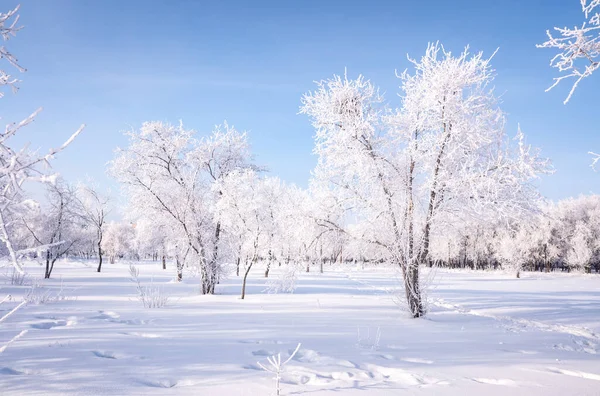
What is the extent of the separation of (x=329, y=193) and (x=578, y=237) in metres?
57.7

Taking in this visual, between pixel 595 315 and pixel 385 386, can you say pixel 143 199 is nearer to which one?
pixel 385 386

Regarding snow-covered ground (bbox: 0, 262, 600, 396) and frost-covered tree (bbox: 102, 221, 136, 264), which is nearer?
snow-covered ground (bbox: 0, 262, 600, 396)

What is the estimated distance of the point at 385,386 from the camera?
4.43 meters

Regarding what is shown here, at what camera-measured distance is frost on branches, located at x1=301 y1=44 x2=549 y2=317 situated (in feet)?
30.4

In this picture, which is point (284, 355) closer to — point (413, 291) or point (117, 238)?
point (413, 291)

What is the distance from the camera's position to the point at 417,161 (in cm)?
1000

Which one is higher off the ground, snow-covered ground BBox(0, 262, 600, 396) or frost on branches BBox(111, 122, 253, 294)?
frost on branches BBox(111, 122, 253, 294)

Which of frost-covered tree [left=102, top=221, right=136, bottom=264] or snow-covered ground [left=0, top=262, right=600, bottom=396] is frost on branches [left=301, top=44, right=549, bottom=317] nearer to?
snow-covered ground [left=0, top=262, right=600, bottom=396]

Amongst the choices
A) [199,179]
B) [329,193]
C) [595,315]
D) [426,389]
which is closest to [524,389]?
[426,389]

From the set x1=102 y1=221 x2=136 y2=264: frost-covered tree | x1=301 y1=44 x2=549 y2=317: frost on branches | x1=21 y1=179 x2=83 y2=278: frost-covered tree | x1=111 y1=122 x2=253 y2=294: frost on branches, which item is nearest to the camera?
x1=301 y1=44 x2=549 y2=317: frost on branches

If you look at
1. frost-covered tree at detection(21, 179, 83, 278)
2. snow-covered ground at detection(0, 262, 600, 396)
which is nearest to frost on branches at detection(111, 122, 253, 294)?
snow-covered ground at detection(0, 262, 600, 396)

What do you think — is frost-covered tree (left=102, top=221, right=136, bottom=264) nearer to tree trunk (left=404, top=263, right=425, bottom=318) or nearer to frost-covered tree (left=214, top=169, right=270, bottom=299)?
frost-covered tree (left=214, top=169, right=270, bottom=299)

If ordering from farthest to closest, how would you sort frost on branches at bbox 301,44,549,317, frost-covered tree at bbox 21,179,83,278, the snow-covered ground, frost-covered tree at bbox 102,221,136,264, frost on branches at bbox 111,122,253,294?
Result: frost-covered tree at bbox 102,221,136,264 → frost-covered tree at bbox 21,179,83,278 → frost on branches at bbox 111,122,253,294 → frost on branches at bbox 301,44,549,317 → the snow-covered ground

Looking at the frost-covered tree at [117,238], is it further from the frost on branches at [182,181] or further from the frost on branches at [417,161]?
the frost on branches at [417,161]
